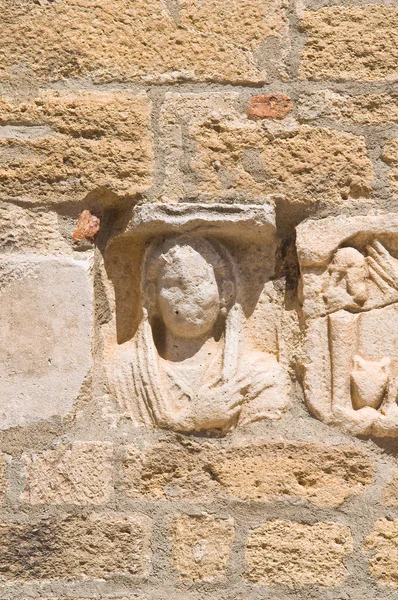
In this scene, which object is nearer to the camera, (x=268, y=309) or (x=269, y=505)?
(x=269, y=505)

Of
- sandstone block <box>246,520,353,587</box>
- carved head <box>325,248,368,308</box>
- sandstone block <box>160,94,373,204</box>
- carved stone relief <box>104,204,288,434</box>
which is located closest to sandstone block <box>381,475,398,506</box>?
sandstone block <box>246,520,353,587</box>

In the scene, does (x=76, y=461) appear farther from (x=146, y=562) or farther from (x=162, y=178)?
(x=162, y=178)

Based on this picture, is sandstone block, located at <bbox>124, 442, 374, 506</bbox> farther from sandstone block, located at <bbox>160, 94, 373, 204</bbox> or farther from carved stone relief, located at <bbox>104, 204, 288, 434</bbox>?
sandstone block, located at <bbox>160, 94, 373, 204</bbox>

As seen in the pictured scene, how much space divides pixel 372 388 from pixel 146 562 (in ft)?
2.60

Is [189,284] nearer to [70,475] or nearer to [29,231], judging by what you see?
[29,231]

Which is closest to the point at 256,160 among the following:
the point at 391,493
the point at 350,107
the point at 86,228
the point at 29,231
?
the point at 350,107

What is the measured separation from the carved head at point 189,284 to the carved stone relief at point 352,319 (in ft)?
0.79

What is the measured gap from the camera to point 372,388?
7.59ft

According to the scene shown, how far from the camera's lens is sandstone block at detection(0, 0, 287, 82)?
2.41 meters

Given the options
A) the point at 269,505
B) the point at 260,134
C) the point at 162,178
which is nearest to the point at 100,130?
the point at 162,178

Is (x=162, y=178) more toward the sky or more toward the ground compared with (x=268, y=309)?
more toward the sky

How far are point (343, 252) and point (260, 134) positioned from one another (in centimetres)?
42

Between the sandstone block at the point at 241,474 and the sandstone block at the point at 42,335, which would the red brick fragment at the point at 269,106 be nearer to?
the sandstone block at the point at 42,335

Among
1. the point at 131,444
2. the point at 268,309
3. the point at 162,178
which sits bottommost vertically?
the point at 131,444
